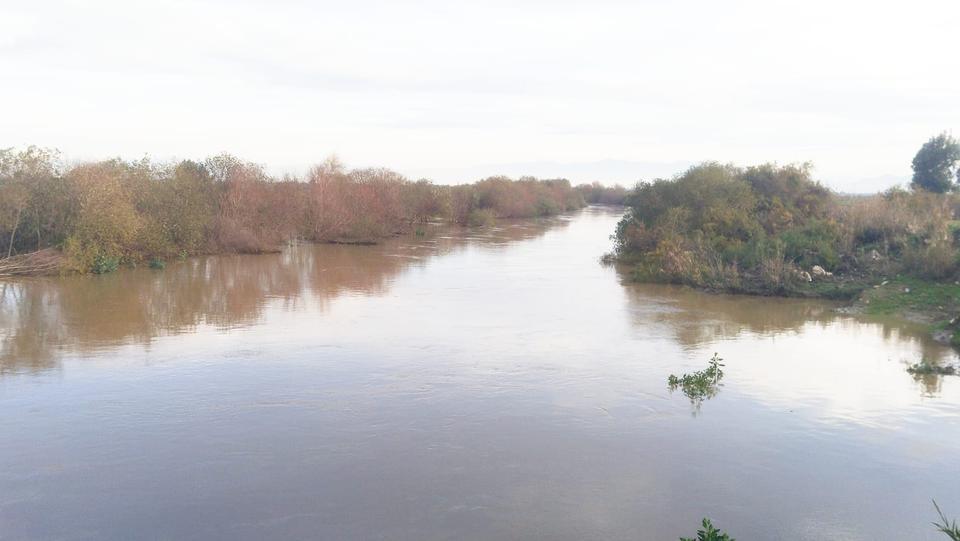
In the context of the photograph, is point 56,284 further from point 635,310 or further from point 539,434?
point 539,434

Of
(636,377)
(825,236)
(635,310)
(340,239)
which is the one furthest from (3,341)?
(340,239)

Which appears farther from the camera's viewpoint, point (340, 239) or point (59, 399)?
point (340, 239)

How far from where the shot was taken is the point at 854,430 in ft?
29.1

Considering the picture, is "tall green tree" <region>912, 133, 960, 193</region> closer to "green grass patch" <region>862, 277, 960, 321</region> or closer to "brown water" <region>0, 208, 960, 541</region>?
"green grass patch" <region>862, 277, 960, 321</region>

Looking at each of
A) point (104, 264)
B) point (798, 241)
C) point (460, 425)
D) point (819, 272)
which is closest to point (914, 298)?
point (819, 272)

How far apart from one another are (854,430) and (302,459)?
22.3 feet

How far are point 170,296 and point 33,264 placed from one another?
627 cm

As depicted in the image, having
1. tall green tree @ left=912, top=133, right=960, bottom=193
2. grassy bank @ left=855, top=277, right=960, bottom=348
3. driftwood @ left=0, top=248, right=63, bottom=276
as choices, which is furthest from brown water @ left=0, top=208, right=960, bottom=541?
tall green tree @ left=912, top=133, right=960, bottom=193

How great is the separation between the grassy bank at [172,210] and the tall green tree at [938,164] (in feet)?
94.6

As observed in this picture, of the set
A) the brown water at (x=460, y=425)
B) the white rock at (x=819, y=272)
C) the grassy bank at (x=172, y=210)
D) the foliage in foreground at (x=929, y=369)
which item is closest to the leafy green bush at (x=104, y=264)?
the grassy bank at (x=172, y=210)

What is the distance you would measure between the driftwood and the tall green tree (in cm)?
3807

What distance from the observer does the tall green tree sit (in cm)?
3578

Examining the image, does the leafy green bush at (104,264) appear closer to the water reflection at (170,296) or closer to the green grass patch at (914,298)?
the water reflection at (170,296)

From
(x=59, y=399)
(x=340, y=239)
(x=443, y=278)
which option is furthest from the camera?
(x=340, y=239)
